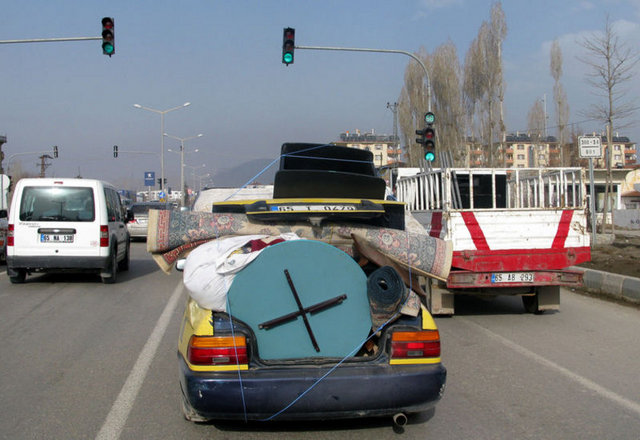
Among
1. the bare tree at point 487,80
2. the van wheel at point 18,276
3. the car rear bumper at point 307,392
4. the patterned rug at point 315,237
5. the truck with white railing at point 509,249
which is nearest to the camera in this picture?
the car rear bumper at point 307,392

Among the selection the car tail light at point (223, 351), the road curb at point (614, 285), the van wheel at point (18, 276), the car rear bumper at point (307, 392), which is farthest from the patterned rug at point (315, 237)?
the van wheel at point (18, 276)

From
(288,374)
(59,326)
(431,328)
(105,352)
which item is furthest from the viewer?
(59,326)

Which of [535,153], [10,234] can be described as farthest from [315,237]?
[535,153]

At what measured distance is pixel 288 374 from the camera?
356 centimetres

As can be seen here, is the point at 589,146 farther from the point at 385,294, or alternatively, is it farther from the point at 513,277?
the point at 385,294

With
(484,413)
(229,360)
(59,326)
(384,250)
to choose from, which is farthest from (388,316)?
(59,326)

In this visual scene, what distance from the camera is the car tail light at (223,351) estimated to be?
11.7 ft

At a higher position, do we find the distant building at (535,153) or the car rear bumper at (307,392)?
the distant building at (535,153)

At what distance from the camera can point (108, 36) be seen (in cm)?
1499

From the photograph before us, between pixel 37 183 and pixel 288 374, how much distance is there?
31.6 feet

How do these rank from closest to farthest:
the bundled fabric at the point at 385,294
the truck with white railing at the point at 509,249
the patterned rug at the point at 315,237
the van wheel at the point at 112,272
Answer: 1. the bundled fabric at the point at 385,294
2. the patterned rug at the point at 315,237
3. the truck with white railing at the point at 509,249
4. the van wheel at the point at 112,272

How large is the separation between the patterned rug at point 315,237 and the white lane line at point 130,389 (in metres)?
1.17

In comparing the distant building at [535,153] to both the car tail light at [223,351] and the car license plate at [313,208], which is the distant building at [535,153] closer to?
the car license plate at [313,208]

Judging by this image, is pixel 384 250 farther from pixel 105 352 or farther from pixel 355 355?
pixel 105 352
